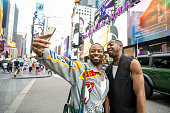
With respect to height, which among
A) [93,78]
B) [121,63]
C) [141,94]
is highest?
[121,63]

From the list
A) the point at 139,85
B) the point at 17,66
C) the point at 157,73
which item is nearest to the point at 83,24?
the point at 17,66

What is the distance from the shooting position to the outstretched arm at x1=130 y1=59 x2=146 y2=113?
1.54 metres

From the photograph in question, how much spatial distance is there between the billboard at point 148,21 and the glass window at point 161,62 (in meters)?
14.4

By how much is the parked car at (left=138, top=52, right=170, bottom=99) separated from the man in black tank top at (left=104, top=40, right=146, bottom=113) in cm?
368

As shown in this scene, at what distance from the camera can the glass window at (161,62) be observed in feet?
15.5

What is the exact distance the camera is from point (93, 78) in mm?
1596

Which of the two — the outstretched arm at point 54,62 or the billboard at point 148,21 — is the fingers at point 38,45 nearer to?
the outstretched arm at point 54,62

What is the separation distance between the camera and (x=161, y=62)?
5008mm

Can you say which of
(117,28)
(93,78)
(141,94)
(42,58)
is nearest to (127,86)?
(141,94)

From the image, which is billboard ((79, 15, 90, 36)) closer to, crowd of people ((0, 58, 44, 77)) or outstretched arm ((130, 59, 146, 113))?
crowd of people ((0, 58, 44, 77))

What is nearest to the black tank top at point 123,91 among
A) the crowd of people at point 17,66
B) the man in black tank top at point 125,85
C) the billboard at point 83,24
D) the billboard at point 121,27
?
the man in black tank top at point 125,85

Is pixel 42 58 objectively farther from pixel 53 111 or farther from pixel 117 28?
pixel 117 28

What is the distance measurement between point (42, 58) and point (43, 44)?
178 millimetres

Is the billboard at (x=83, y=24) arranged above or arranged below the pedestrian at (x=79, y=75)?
above
